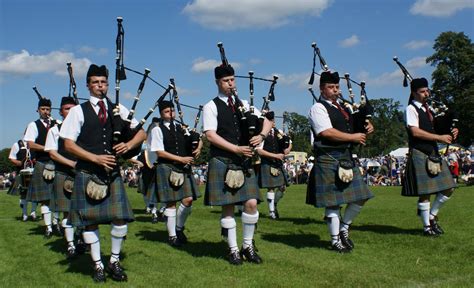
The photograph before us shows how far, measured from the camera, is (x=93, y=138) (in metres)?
4.44

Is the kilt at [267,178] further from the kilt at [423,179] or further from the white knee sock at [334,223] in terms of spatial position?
the white knee sock at [334,223]

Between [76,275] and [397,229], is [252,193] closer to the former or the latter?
[76,275]

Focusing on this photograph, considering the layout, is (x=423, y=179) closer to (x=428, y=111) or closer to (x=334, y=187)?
(x=428, y=111)

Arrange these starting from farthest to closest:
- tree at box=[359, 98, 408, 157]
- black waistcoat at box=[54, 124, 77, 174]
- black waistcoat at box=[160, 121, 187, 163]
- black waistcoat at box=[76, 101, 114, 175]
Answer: tree at box=[359, 98, 408, 157]
black waistcoat at box=[160, 121, 187, 163]
black waistcoat at box=[54, 124, 77, 174]
black waistcoat at box=[76, 101, 114, 175]

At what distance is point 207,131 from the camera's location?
5062 millimetres

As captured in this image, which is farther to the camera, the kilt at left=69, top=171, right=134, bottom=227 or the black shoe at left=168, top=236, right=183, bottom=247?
the black shoe at left=168, top=236, right=183, bottom=247

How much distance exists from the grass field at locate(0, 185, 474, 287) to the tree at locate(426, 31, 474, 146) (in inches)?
1464

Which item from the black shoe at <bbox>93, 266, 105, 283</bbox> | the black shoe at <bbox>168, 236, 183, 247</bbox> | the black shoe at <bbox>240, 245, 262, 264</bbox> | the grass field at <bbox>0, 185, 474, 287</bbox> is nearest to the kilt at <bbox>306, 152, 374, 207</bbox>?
the grass field at <bbox>0, 185, 474, 287</bbox>

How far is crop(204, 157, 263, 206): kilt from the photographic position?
508 centimetres

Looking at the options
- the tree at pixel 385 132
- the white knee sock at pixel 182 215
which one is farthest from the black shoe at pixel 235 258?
the tree at pixel 385 132

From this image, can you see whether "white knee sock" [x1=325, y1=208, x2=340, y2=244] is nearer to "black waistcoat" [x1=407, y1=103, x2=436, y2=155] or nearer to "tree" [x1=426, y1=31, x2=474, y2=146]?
"black waistcoat" [x1=407, y1=103, x2=436, y2=155]

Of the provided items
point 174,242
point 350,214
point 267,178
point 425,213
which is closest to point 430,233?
point 425,213

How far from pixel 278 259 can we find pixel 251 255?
12.0 inches

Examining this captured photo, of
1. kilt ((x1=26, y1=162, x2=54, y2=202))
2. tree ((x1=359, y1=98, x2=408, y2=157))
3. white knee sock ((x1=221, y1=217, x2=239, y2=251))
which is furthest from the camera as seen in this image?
tree ((x1=359, y1=98, x2=408, y2=157))
